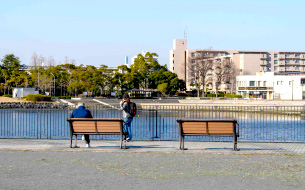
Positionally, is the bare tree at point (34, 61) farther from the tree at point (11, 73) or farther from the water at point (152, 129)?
the water at point (152, 129)

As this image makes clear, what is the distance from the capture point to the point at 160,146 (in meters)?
14.8

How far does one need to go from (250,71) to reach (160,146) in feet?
382

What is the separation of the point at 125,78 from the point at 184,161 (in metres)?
90.6

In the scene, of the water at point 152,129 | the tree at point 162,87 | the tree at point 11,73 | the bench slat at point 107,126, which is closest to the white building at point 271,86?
the tree at point 162,87

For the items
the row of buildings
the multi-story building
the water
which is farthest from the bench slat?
the multi-story building

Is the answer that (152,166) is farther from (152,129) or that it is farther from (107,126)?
(152,129)

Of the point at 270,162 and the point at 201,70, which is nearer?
the point at 270,162

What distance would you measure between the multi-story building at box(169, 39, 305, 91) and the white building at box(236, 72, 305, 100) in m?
13.5

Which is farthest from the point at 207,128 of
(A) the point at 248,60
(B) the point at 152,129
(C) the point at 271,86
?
(A) the point at 248,60

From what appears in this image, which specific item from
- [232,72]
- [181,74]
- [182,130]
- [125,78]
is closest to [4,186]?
[182,130]

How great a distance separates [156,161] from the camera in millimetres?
11633

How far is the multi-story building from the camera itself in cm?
12669

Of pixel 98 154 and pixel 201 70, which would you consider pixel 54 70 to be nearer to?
pixel 201 70

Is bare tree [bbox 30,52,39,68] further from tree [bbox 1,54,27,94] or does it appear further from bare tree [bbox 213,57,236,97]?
bare tree [bbox 213,57,236,97]
